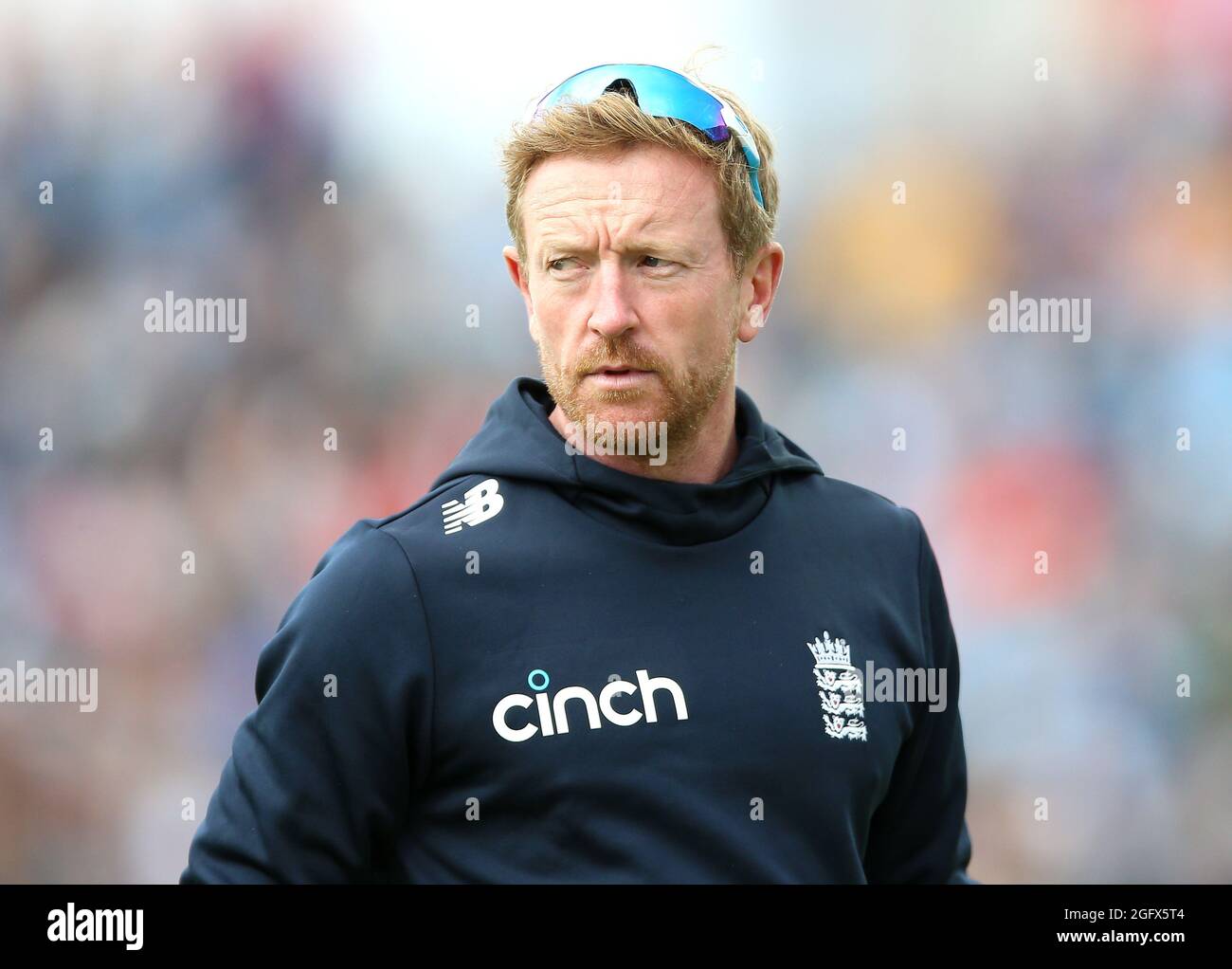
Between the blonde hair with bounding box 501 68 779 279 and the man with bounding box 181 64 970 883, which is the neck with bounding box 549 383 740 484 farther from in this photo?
the blonde hair with bounding box 501 68 779 279

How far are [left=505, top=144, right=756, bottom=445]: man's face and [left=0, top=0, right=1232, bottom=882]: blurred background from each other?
291cm

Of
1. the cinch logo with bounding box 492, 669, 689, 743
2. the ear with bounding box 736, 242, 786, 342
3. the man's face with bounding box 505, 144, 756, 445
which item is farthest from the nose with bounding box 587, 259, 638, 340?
the cinch logo with bounding box 492, 669, 689, 743

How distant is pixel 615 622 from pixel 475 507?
0.94ft

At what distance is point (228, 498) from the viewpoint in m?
4.97

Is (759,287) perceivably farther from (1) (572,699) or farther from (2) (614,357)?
(1) (572,699)

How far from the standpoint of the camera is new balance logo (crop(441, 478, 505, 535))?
2.12 metres

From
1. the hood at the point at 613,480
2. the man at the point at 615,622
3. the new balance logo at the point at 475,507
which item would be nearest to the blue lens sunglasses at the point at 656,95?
the man at the point at 615,622

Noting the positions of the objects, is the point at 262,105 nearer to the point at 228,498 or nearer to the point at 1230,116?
the point at 228,498

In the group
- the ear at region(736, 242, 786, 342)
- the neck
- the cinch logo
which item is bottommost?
the cinch logo

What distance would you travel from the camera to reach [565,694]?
78.5 inches

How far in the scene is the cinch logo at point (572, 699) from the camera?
1965 millimetres

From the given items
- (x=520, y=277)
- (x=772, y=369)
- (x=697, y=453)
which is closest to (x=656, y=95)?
(x=520, y=277)

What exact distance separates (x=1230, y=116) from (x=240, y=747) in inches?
194

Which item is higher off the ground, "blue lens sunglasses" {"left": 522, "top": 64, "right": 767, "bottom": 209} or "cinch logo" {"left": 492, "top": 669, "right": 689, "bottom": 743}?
"blue lens sunglasses" {"left": 522, "top": 64, "right": 767, "bottom": 209}
